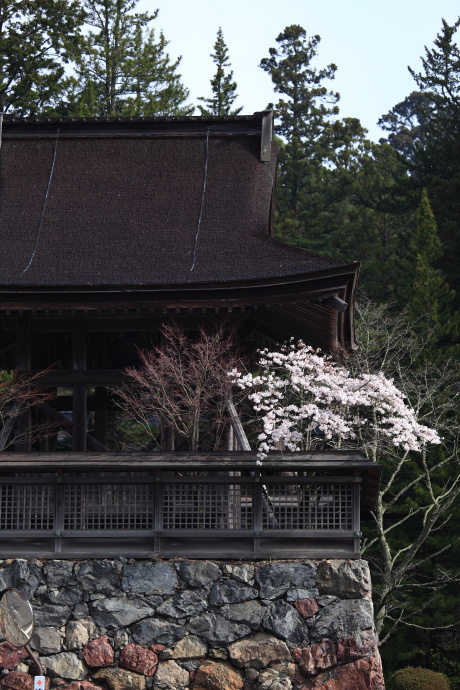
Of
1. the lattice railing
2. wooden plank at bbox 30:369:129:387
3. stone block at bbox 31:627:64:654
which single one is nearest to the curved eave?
wooden plank at bbox 30:369:129:387

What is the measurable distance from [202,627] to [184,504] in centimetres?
154

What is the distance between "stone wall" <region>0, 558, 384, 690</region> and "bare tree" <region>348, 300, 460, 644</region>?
28.8 ft

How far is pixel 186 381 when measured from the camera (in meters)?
14.7

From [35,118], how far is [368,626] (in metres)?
9.66

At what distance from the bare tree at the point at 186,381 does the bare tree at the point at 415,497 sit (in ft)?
24.8

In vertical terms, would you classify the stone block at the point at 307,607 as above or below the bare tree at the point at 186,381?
below

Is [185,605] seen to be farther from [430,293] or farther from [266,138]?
[430,293]

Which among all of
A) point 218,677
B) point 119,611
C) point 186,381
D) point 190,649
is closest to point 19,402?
point 186,381

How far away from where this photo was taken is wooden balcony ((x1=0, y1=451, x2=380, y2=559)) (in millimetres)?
13688

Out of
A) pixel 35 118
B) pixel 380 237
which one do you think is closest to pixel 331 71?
pixel 380 237

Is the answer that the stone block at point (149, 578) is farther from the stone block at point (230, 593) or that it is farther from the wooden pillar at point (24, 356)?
the wooden pillar at point (24, 356)

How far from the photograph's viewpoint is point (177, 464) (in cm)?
1358

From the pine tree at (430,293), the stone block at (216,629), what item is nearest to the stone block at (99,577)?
the stone block at (216,629)

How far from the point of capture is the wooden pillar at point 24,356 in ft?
49.9
